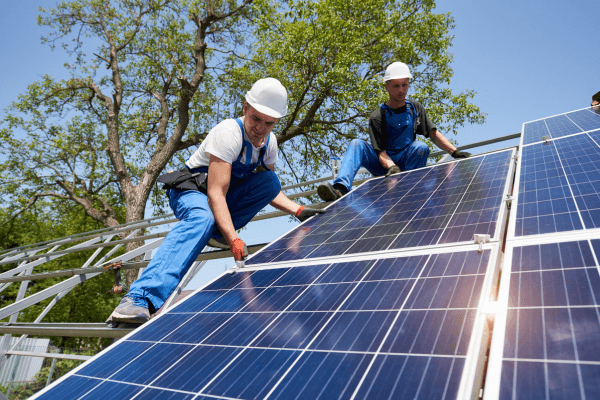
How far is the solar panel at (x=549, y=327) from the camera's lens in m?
1.03

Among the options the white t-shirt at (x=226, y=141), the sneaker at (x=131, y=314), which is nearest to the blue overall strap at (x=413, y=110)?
the white t-shirt at (x=226, y=141)

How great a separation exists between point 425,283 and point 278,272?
1072mm

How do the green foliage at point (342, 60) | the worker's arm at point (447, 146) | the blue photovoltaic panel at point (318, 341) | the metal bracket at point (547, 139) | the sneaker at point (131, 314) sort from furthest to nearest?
the green foliage at point (342, 60), the worker's arm at point (447, 146), the metal bracket at point (547, 139), the sneaker at point (131, 314), the blue photovoltaic panel at point (318, 341)

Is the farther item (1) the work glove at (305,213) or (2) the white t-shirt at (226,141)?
(1) the work glove at (305,213)

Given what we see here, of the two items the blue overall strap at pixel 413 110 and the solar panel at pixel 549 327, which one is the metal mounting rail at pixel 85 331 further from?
the blue overall strap at pixel 413 110

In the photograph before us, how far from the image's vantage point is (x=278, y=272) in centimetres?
257

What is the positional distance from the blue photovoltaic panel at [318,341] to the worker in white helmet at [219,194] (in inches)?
35.1

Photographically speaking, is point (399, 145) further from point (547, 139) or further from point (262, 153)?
point (262, 153)

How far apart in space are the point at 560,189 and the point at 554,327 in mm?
1834

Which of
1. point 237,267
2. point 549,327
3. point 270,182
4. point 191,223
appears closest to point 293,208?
point 270,182

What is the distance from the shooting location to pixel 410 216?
120 inches

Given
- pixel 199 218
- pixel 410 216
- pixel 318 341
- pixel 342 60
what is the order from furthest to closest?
pixel 342 60
pixel 199 218
pixel 410 216
pixel 318 341

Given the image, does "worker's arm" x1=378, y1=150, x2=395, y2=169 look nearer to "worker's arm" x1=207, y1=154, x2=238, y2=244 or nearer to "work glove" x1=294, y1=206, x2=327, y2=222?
"work glove" x1=294, y1=206, x2=327, y2=222

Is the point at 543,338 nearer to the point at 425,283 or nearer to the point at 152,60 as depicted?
the point at 425,283
